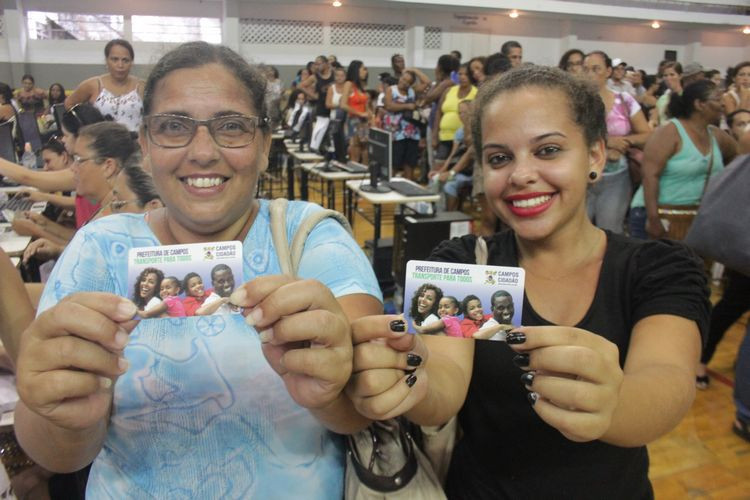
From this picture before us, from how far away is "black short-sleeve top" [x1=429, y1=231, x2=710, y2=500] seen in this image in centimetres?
104

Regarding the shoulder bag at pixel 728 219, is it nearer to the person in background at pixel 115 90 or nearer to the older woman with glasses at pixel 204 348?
the older woman with glasses at pixel 204 348

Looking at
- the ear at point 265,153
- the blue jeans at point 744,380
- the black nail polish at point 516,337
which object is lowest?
the blue jeans at point 744,380

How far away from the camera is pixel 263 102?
3.73 ft

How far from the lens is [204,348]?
0.99 metres

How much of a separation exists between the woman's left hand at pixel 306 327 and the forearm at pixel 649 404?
1.55ft

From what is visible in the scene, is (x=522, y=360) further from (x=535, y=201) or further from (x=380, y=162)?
(x=380, y=162)

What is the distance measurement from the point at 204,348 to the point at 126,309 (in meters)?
0.25

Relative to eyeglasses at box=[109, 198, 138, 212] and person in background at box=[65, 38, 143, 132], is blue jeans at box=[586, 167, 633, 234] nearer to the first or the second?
eyeglasses at box=[109, 198, 138, 212]

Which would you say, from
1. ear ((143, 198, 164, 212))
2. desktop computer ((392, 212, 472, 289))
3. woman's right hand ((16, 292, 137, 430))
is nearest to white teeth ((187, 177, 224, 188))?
woman's right hand ((16, 292, 137, 430))

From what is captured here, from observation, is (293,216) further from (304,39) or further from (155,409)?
(304,39)

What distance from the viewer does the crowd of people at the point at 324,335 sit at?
78 centimetres

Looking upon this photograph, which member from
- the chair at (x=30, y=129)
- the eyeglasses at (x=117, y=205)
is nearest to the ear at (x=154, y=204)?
the eyeglasses at (x=117, y=205)

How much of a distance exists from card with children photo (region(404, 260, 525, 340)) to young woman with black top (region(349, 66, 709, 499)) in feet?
0.27

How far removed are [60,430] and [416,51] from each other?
15541 mm
